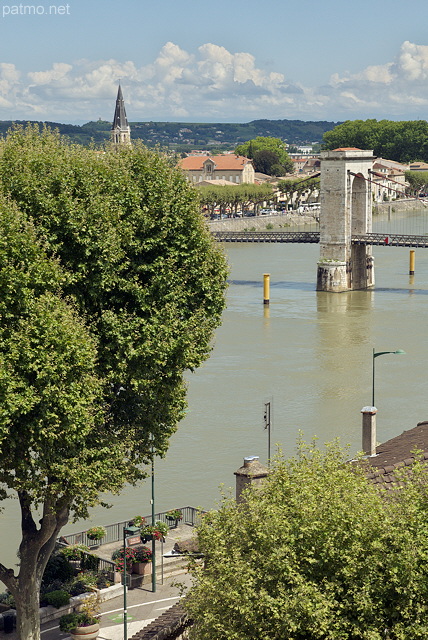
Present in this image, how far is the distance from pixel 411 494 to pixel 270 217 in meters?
107

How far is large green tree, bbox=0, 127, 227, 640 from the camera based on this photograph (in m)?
15.3

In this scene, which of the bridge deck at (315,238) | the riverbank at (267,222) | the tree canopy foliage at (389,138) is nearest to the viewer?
the bridge deck at (315,238)

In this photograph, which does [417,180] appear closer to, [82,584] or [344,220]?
[344,220]

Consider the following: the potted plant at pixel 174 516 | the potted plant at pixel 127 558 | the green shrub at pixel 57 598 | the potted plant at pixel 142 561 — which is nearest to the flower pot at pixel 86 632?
the green shrub at pixel 57 598

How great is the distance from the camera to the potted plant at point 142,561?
2073 centimetres

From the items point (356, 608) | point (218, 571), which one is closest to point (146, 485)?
point (218, 571)

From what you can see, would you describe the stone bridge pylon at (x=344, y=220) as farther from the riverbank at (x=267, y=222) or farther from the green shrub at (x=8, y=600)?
the green shrub at (x=8, y=600)

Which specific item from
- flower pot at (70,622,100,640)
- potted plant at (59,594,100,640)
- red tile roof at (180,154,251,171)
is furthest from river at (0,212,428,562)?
red tile roof at (180,154,251,171)

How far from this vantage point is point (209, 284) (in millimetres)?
18344

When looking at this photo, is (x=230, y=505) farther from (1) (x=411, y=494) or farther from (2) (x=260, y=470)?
(2) (x=260, y=470)

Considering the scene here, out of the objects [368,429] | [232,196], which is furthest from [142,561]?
[232,196]

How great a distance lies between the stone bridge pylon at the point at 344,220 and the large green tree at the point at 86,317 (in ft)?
172

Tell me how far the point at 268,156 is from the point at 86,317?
166 metres

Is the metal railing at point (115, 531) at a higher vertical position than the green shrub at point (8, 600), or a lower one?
lower
